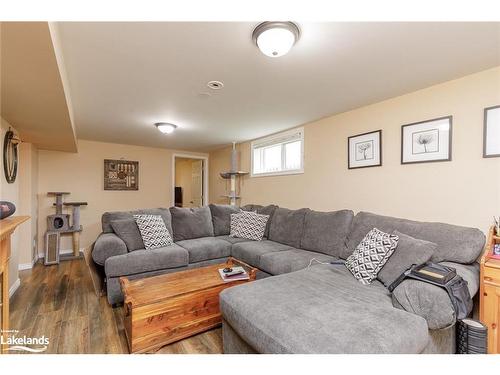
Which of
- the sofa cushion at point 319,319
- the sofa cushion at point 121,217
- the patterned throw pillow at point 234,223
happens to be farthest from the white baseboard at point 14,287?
the sofa cushion at point 319,319

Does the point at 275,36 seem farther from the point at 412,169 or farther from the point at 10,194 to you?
the point at 10,194

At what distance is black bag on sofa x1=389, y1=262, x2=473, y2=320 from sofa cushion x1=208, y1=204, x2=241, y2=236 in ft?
8.43

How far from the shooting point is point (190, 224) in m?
3.46

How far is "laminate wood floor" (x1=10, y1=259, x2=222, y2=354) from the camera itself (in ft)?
5.75

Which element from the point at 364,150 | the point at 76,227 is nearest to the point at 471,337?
the point at 364,150

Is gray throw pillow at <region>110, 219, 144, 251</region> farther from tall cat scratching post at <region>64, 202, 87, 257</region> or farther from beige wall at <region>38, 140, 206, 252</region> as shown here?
beige wall at <region>38, 140, 206, 252</region>

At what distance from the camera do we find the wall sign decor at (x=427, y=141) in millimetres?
2129

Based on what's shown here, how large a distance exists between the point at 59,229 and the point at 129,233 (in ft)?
7.17

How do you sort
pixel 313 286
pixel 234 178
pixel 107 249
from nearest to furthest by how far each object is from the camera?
pixel 313 286 < pixel 107 249 < pixel 234 178

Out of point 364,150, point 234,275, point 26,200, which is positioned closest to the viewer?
point 234,275

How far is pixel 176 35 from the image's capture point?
4.77ft

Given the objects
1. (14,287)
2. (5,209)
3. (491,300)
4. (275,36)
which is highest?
(275,36)
